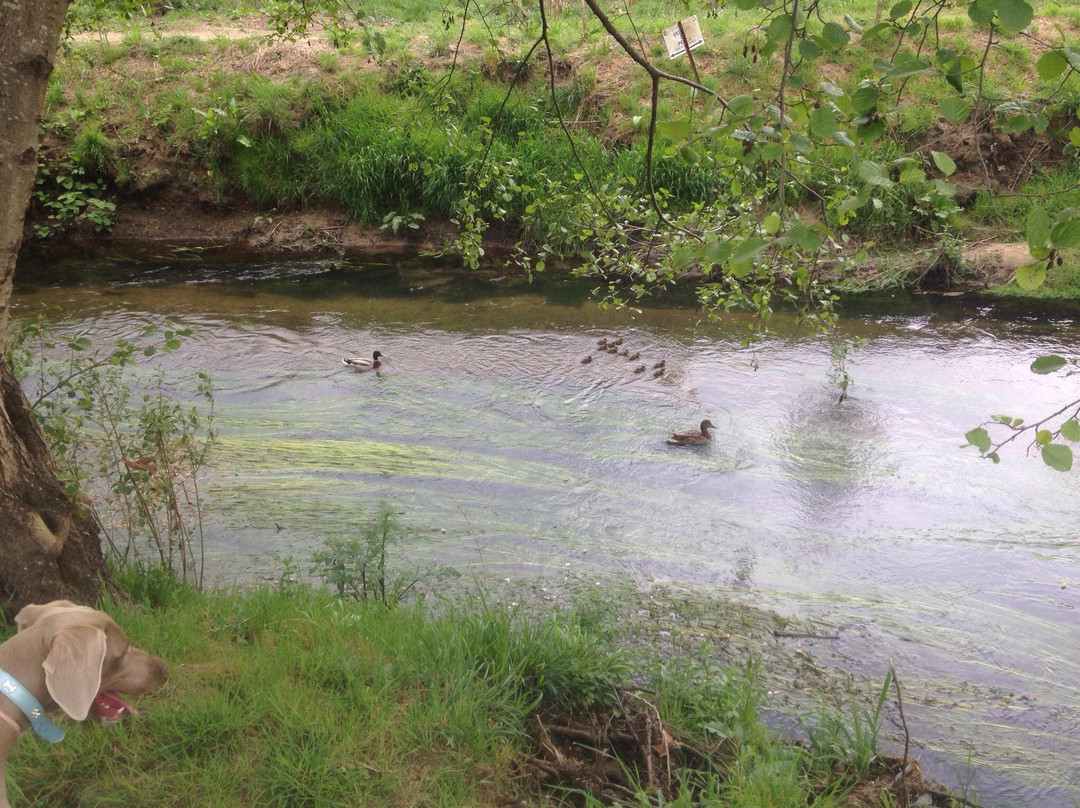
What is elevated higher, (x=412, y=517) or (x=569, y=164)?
(x=569, y=164)

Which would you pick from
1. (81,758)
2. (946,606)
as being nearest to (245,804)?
(81,758)

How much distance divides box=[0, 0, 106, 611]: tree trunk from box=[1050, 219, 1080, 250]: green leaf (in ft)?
12.0

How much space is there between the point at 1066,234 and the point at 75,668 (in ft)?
9.06

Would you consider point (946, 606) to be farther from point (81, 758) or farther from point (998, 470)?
point (81, 758)

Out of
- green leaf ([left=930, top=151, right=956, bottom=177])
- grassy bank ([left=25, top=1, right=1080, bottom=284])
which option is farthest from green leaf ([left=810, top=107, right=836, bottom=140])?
grassy bank ([left=25, top=1, right=1080, bottom=284])

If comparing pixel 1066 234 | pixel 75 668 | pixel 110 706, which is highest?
pixel 1066 234

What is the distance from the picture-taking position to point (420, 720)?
3.20 metres

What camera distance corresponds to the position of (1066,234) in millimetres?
2193

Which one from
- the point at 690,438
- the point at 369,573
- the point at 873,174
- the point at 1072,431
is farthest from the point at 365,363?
the point at 1072,431

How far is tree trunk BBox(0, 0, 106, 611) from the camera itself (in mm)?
3453

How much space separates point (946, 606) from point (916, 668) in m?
0.78

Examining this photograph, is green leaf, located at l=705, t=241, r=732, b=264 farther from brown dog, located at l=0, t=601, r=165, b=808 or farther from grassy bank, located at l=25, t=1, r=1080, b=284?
grassy bank, located at l=25, t=1, r=1080, b=284

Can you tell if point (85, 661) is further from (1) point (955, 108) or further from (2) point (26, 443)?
(1) point (955, 108)

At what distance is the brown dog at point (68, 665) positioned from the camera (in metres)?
2.28
